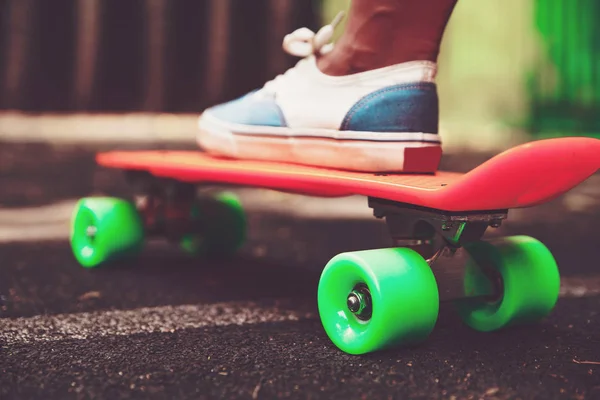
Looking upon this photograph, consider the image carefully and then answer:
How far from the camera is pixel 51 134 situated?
376 centimetres

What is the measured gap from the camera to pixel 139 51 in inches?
154

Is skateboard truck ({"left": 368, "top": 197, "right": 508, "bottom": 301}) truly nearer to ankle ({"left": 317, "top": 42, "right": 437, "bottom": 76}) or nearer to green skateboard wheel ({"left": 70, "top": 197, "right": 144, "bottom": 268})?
ankle ({"left": 317, "top": 42, "right": 437, "bottom": 76})

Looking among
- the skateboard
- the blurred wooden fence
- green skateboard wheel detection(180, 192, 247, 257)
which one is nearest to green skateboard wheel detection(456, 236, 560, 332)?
the skateboard

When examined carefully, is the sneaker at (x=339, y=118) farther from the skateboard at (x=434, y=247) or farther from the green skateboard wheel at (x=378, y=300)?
the green skateboard wheel at (x=378, y=300)

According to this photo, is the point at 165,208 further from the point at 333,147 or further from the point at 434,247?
the point at 434,247

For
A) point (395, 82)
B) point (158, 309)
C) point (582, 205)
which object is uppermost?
point (395, 82)

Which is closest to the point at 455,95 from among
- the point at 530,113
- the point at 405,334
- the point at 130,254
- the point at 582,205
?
the point at 530,113

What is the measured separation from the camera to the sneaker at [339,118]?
43.8 inches

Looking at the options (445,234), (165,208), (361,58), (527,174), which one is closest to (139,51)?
(165,208)

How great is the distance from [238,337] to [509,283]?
0.43 metres

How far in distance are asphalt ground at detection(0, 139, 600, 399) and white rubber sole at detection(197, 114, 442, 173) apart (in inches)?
10.5

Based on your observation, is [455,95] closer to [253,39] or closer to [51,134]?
[253,39]

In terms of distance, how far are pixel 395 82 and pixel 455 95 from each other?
4.05 m

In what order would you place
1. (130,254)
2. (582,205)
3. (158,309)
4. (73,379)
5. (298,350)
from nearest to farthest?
1. (73,379)
2. (298,350)
3. (158,309)
4. (130,254)
5. (582,205)
